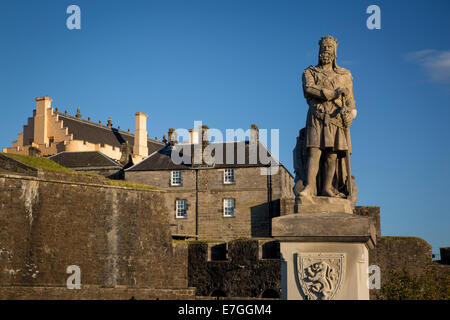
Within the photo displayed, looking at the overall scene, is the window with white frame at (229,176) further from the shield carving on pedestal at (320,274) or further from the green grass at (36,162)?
the shield carving on pedestal at (320,274)

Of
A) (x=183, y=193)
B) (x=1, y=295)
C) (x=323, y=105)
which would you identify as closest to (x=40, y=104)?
(x=183, y=193)

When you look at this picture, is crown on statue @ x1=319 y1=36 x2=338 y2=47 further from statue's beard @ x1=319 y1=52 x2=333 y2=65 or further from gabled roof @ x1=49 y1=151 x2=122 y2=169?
gabled roof @ x1=49 y1=151 x2=122 y2=169

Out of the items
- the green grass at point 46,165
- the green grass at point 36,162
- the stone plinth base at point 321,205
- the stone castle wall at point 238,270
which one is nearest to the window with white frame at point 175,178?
the stone castle wall at point 238,270

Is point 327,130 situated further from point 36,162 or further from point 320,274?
point 36,162

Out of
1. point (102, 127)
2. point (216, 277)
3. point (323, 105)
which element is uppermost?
point (102, 127)

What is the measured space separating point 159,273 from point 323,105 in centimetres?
2729

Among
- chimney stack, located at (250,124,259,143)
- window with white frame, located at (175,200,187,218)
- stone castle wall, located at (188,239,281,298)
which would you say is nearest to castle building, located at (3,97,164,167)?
window with white frame, located at (175,200,187,218)

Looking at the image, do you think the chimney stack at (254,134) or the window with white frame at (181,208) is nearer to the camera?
the window with white frame at (181,208)

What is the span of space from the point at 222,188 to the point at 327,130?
36279 millimetres

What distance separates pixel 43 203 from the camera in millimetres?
28531

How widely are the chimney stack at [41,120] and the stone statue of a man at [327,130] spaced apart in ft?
166

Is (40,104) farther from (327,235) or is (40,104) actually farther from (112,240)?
(327,235)

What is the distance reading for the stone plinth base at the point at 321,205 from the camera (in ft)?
20.8
